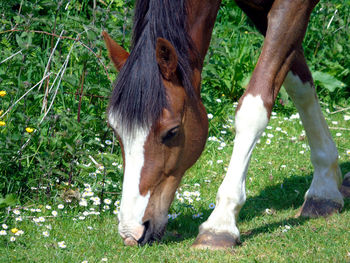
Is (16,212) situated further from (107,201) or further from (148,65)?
(148,65)

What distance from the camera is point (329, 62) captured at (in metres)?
6.62

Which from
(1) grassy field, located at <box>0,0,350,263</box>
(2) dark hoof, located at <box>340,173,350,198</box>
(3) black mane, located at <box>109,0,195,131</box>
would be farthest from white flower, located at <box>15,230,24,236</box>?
(2) dark hoof, located at <box>340,173,350,198</box>

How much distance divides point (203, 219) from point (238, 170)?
71cm

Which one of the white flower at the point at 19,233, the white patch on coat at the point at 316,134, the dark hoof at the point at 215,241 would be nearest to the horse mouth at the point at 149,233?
the dark hoof at the point at 215,241

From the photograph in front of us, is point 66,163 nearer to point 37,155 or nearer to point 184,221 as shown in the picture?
point 37,155

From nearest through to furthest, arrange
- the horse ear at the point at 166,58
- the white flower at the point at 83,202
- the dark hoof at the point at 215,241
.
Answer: the horse ear at the point at 166,58 → the dark hoof at the point at 215,241 → the white flower at the point at 83,202

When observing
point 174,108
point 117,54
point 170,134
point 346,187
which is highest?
point 117,54

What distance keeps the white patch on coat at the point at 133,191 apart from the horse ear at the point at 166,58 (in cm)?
34

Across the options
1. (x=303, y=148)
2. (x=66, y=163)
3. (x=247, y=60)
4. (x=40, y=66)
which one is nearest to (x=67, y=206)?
(x=66, y=163)

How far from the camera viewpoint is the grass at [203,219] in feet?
9.94

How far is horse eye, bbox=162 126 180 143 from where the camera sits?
3025 mm

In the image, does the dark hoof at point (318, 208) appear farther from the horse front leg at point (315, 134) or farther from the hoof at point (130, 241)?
the hoof at point (130, 241)

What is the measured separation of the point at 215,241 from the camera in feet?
10.1

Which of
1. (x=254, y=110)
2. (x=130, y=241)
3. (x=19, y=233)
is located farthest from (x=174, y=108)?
(x=19, y=233)
